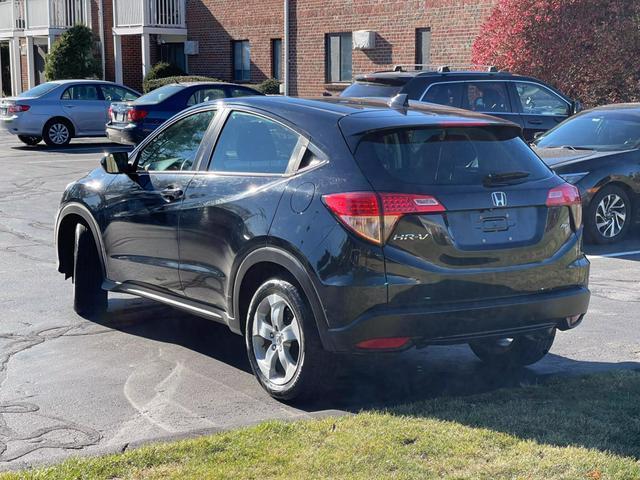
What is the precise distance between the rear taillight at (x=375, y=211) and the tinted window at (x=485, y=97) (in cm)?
920

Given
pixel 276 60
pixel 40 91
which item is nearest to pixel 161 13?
pixel 276 60

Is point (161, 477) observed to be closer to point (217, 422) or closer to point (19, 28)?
point (217, 422)

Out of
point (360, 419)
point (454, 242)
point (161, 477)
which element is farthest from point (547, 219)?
point (161, 477)

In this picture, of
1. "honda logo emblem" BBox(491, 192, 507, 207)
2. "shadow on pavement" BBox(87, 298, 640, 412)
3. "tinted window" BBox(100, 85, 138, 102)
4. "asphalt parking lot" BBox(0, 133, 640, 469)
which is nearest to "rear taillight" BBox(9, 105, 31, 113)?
"tinted window" BBox(100, 85, 138, 102)

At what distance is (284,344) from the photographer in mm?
5984

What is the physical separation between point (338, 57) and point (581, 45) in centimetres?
1009

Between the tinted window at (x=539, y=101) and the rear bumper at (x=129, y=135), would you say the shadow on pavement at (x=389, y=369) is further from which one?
the rear bumper at (x=129, y=135)

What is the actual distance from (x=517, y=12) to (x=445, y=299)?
15.6 metres

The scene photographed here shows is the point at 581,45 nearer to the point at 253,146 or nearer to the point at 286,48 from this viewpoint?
the point at 286,48

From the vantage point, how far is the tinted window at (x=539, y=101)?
15367 millimetres

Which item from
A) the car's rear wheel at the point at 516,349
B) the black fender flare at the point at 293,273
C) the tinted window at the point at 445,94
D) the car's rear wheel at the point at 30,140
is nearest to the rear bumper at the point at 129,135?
the car's rear wheel at the point at 30,140

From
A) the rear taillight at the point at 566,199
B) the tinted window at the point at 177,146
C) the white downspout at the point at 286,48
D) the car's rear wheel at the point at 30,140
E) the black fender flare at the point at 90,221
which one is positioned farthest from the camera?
the white downspout at the point at 286,48

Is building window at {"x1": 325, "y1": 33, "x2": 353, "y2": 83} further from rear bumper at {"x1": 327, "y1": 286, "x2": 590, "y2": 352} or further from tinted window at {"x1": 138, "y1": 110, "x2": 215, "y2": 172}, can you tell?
rear bumper at {"x1": 327, "y1": 286, "x2": 590, "y2": 352}

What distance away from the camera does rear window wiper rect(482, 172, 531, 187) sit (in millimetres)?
5906
